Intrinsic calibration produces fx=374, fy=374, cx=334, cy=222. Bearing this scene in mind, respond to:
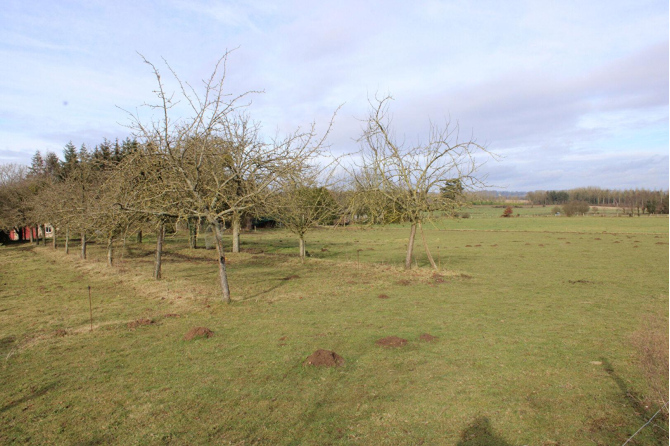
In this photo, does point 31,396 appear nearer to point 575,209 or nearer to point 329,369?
point 329,369

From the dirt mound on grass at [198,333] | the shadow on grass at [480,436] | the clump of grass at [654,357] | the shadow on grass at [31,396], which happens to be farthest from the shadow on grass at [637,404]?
the shadow on grass at [31,396]

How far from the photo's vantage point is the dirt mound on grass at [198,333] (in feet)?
25.9

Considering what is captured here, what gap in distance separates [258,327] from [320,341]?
5.96ft

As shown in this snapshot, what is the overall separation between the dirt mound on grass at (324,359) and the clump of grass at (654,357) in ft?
14.7

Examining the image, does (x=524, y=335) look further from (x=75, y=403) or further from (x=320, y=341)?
(x=75, y=403)

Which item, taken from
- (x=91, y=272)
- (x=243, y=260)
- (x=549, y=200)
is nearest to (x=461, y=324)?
(x=243, y=260)

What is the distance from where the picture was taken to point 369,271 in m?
16.9

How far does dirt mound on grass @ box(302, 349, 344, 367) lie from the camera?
21.1 feet

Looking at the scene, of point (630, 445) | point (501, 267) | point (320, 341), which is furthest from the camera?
point (501, 267)

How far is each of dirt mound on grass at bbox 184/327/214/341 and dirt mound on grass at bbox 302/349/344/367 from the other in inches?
104

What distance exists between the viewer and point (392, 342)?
753 centimetres

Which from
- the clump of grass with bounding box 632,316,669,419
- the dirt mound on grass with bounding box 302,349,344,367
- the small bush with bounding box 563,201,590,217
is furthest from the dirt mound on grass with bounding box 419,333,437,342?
the small bush with bounding box 563,201,590,217

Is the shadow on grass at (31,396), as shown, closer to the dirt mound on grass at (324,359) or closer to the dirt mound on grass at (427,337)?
the dirt mound on grass at (324,359)

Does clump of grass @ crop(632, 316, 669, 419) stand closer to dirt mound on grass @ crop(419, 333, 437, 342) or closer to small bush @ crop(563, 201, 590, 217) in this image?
dirt mound on grass @ crop(419, 333, 437, 342)
